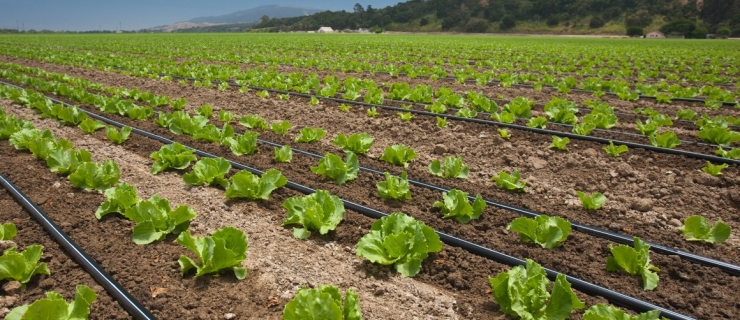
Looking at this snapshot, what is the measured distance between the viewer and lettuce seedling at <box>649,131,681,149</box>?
6414 mm

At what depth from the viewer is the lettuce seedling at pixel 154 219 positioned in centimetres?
391

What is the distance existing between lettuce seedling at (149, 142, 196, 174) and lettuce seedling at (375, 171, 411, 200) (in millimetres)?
2679

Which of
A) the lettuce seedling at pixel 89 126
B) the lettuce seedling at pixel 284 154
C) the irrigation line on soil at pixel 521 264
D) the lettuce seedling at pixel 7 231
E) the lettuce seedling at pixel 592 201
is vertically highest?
the lettuce seedling at pixel 89 126

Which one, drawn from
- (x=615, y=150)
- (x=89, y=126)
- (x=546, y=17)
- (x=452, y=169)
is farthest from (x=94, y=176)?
(x=546, y=17)

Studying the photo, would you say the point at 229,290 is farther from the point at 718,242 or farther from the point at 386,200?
the point at 718,242

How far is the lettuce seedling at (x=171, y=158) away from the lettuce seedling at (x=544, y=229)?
4164 mm

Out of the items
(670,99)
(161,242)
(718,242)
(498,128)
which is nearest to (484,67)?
(670,99)

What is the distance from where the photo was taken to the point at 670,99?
411 inches

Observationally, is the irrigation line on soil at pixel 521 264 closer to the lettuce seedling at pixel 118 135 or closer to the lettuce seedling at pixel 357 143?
the lettuce seedling at pixel 357 143

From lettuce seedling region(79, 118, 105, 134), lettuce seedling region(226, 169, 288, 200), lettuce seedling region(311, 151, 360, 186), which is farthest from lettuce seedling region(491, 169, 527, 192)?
lettuce seedling region(79, 118, 105, 134)

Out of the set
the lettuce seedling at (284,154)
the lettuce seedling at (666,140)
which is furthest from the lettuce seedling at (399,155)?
the lettuce seedling at (666,140)

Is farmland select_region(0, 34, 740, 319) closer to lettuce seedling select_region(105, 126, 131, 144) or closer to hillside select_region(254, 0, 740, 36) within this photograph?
lettuce seedling select_region(105, 126, 131, 144)

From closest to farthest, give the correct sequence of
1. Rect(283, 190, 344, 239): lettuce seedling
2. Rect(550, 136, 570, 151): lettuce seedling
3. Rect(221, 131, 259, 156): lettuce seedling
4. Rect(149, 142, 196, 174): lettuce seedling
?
Rect(283, 190, 344, 239): lettuce seedling → Rect(149, 142, 196, 174): lettuce seedling → Rect(221, 131, 259, 156): lettuce seedling → Rect(550, 136, 570, 151): lettuce seedling

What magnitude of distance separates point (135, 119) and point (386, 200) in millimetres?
6059
